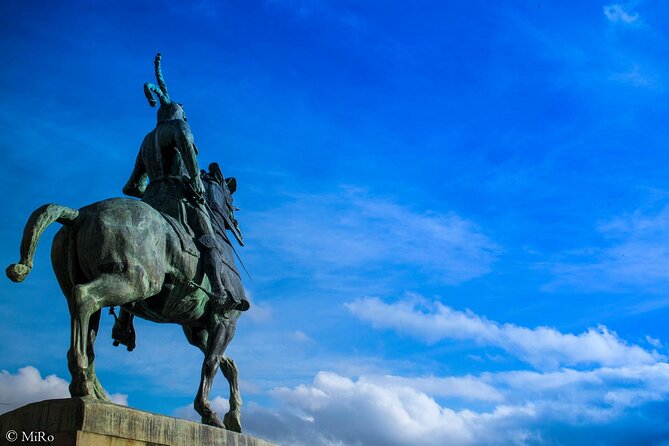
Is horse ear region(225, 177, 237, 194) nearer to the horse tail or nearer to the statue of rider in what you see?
the statue of rider

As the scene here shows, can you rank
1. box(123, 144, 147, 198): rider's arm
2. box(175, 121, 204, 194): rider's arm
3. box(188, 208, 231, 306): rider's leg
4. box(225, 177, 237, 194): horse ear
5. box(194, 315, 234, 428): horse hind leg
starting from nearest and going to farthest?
box(194, 315, 234, 428): horse hind leg, box(188, 208, 231, 306): rider's leg, box(175, 121, 204, 194): rider's arm, box(123, 144, 147, 198): rider's arm, box(225, 177, 237, 194): horse ear

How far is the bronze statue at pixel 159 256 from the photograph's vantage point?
419 inches

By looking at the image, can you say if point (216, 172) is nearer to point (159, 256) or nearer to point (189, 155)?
point (189, 155)

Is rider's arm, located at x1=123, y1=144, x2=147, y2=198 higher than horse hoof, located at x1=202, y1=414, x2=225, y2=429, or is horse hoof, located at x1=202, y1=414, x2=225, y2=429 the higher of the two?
rider's arm, located at x1=123, y1=144, x2=147, y2=198

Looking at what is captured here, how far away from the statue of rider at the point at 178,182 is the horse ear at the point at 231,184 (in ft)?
5.50

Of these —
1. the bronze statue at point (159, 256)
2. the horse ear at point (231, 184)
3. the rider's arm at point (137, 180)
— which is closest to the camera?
the bronze statue at point (159, 256)

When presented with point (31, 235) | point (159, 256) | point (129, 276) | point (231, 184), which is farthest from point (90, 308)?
point (231, 184)

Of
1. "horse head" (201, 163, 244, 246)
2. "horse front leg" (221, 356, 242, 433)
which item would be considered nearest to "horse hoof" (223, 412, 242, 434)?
A: "horse front leg" (221, 356, 242, 433)

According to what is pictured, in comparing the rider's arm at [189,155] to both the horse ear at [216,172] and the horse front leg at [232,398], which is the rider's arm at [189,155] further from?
the horse front leg at [232,398]

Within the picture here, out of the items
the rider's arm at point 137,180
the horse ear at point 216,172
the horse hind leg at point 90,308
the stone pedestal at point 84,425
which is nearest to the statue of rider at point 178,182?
the rider's arm at point 137,180

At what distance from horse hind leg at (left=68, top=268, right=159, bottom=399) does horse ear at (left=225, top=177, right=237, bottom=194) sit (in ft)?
13.9

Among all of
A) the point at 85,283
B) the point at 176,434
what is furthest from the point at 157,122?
the point at 176,434

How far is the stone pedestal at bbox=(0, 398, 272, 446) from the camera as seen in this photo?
9289 mm

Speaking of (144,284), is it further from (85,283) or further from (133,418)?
(133,418)
